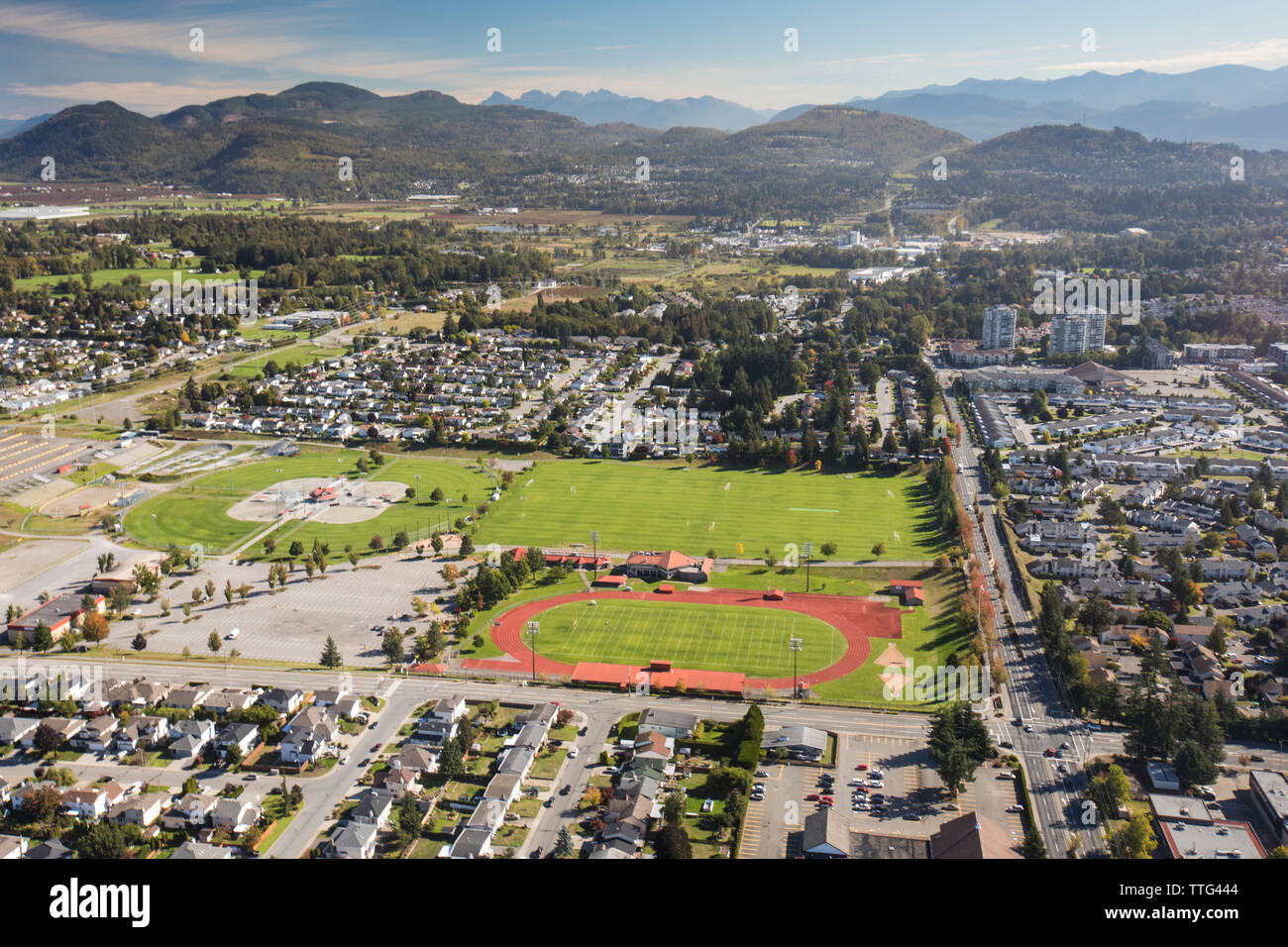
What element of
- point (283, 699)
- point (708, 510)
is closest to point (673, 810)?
point (283, 699)

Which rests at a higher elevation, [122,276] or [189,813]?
[122,276]

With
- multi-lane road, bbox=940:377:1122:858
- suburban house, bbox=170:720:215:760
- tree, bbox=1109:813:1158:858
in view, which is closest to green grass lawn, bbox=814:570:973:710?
multi-lane road, bbox=940:377:1122:858

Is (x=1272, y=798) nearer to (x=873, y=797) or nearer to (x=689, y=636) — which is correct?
(x=873, y=797)

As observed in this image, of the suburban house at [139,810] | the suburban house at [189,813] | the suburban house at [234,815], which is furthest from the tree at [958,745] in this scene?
the suburban house at [139,810]

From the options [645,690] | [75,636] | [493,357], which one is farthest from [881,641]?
[493,357]

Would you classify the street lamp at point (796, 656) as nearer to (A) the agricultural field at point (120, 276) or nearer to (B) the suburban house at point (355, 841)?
(B) the suburban house at point (355, 841)

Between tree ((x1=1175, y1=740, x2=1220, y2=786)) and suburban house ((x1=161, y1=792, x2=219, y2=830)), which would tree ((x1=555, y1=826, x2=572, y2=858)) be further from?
tree ((x1=1175, y1=740, x2=1220, y2=786))

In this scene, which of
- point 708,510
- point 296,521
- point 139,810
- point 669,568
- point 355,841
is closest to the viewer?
point 355,841
